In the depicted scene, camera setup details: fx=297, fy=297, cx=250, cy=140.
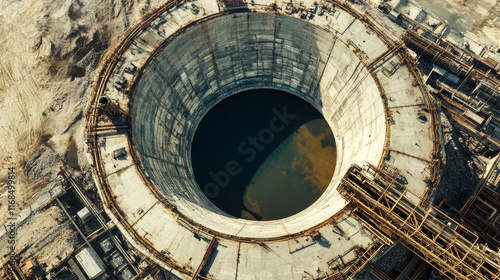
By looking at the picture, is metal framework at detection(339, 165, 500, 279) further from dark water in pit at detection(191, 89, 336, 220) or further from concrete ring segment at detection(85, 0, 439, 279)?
dark water in pit at detection(191, 89, 336, 220)

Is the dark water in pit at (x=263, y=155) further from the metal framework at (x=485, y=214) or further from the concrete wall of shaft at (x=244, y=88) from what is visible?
the metal framework at (x=485, y=214)

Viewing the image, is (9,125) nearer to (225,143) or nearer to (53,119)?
(53,119)

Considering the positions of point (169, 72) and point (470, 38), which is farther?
Result: point (470, 38)

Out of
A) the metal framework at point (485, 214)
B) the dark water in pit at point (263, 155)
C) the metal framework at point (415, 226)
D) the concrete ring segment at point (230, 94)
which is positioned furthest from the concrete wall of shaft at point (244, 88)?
the metal framework at point (485, 214)

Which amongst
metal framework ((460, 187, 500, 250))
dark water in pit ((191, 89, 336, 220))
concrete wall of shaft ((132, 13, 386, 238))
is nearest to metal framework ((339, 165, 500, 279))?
concrete wall of shaft ((132, 13, 386, 238))

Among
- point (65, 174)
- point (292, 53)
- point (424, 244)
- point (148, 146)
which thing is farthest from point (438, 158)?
point (65, 174)
